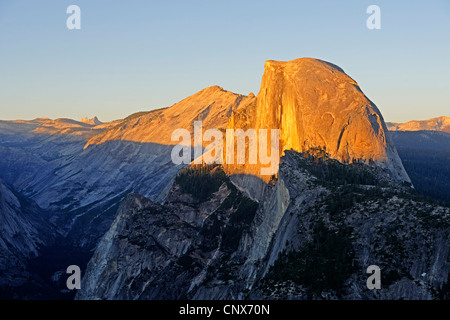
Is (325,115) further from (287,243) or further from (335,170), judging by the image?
(287,243)

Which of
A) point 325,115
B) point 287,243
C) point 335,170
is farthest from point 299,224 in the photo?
point 325,115

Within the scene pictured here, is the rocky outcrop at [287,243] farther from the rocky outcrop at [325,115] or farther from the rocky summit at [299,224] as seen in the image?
the rocky outcrop at [325,115]

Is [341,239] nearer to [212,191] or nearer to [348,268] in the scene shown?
[348,268]

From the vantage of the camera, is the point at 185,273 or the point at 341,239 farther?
the point at 185,273

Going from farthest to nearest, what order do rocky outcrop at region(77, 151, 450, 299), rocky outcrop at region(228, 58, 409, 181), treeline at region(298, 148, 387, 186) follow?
rocky outcrop at region(228, 58, 409, 181) → treeline at region(298, 148, 387, 186) → rocky outcrop at region(77, 151, 450, 299)

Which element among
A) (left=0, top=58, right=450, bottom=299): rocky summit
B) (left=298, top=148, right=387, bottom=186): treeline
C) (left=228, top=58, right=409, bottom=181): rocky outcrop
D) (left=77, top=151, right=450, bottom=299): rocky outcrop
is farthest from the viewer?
(left=228, top=58, right=409, bottom=181): rocky outcrop

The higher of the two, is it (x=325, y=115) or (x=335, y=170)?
(x=325, y=115)

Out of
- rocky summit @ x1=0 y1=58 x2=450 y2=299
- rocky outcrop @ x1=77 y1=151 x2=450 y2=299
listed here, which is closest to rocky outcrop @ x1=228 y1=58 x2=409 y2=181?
rocky summit @ x1=0 y1=58 x2=450 y2=299

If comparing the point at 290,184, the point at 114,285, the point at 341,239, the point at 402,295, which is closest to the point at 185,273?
the point at 114,285

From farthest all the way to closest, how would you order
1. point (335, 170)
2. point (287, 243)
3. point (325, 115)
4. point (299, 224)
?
point (325, 115), point (335, 170), point (299, 224), point (287, 243)

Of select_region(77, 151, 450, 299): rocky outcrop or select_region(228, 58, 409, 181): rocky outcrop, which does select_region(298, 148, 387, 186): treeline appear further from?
select_region(228, 58, 409, 181): rocky outcrop

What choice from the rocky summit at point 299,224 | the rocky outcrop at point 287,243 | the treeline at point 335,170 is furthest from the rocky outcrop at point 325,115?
the rocky outcrop at point 287,243
